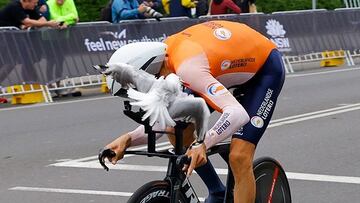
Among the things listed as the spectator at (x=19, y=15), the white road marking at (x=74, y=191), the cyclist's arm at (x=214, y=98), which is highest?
the cyclist's arm at (x=214, y=98)

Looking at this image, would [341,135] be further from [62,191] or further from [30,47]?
[30,47]

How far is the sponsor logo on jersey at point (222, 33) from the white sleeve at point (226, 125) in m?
0.47

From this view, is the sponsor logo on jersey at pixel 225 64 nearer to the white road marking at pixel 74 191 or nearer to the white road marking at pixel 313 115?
the white road marking at pixel 74 191

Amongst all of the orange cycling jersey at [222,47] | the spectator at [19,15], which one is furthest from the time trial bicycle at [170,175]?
the spectator at [19,15]

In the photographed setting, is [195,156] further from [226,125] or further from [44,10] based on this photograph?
[44,10]

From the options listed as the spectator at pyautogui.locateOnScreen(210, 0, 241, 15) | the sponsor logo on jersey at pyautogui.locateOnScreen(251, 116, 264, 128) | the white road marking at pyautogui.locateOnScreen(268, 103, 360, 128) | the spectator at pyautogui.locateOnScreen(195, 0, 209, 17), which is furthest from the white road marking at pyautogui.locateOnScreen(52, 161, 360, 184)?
the spectator at pyautogui.locateOnScreen(195, 0, 209, 17)

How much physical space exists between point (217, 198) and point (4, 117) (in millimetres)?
7890

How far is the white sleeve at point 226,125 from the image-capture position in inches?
180

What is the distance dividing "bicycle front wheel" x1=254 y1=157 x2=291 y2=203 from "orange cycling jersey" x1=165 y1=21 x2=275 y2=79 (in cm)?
71

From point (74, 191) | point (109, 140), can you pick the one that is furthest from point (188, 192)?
point (109, 140)

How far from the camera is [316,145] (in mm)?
9781

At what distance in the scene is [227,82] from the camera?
5023mm

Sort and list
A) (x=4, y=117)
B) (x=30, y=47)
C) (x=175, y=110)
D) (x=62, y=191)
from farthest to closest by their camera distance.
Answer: (x=30, y=47)
(x=4, y=117)
(x=62, y=191)
(x=175, y=110)

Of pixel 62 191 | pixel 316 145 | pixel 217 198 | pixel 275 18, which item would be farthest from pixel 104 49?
pixel 217 198
